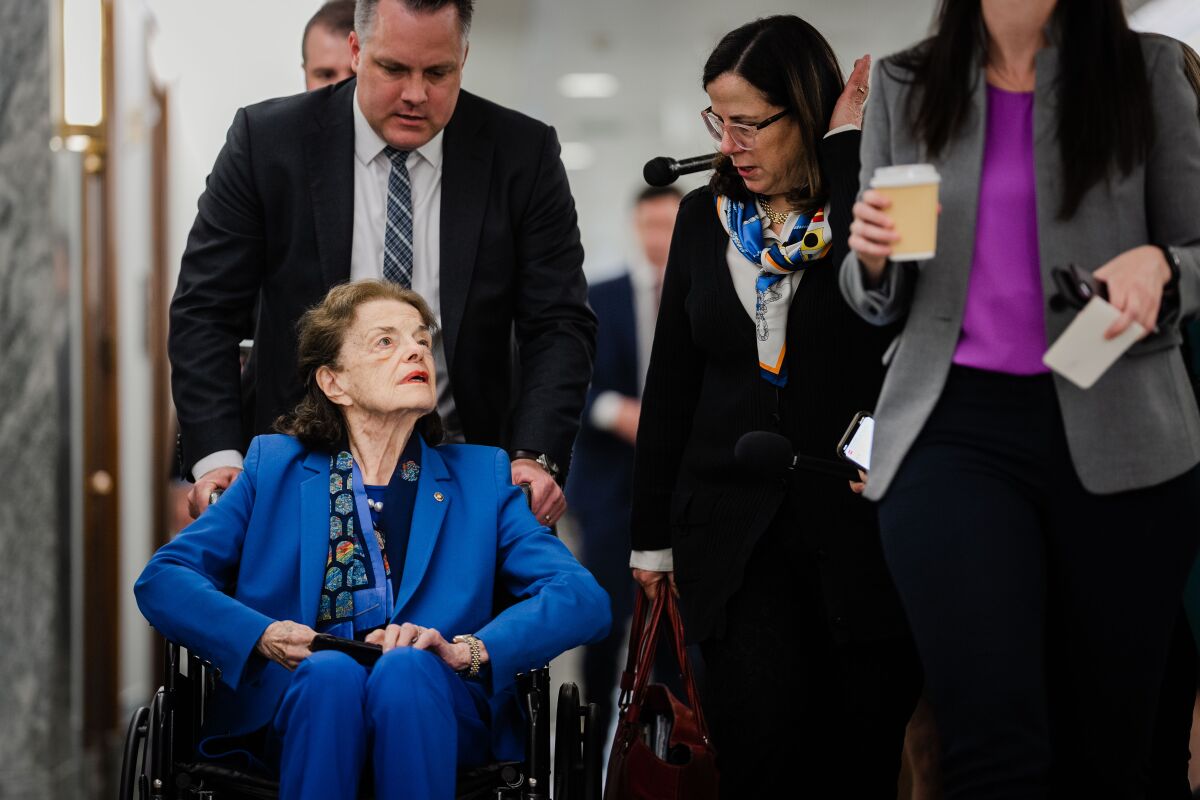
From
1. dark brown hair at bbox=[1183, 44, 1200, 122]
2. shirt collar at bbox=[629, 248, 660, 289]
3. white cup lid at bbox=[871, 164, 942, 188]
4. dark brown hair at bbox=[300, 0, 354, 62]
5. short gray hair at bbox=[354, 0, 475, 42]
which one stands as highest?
dark brown hair at bbox=[300, 0, 354, 62]

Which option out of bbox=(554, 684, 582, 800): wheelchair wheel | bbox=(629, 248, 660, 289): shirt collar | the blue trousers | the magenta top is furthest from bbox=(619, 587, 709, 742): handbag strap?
bbox=(629, 248, 660, 289): shirt collar

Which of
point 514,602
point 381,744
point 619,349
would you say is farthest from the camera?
point 619,349

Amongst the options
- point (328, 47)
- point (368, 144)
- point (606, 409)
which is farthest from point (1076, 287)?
point (606, 409)

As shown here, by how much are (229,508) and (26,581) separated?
6.20 feet

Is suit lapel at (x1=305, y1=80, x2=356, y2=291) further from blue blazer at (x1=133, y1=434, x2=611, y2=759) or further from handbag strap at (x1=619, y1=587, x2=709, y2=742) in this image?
handbag strap at (x1=619, y1=587, x2=709, y2=742)

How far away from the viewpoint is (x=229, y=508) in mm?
2957

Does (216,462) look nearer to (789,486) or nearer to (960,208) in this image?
(789,486)

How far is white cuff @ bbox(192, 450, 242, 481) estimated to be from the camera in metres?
3.21

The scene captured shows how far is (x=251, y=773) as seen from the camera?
2.70 m

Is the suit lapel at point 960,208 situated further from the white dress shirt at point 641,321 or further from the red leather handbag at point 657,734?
the white dress shirt at point 641,321

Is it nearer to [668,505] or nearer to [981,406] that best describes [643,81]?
[668,505]

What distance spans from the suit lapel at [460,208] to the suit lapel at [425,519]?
1.19ft

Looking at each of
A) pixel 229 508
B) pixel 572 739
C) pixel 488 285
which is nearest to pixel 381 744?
pixel 572 739

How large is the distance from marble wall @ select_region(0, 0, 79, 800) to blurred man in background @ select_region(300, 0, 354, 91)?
0.78 m
